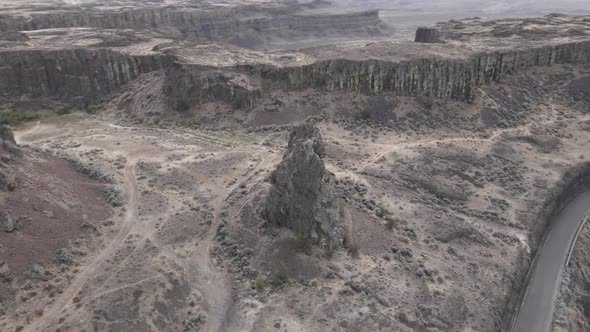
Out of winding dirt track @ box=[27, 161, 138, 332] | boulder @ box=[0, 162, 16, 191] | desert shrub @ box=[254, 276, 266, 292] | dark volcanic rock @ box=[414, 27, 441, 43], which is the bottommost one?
desert shrub @ box=[254, 276, 266, 292]

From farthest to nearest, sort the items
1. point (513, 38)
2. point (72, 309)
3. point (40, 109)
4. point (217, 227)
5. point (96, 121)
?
point (513, 38) < point (40, 109) < point (96, 121) < point (217, 227) < point (72, 309)

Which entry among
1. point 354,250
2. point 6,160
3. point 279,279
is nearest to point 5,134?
point 6,160

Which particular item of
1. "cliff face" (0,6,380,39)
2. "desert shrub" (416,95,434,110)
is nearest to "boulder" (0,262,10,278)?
"desert shrub" (416,95,434,110)

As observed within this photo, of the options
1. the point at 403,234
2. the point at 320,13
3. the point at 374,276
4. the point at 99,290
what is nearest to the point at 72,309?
the point at 99,290

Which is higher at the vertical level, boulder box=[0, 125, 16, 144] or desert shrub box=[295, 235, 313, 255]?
boulder box=[0, 125, 16, 144]

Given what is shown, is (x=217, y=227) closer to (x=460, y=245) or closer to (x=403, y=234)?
(x=403, y=234)

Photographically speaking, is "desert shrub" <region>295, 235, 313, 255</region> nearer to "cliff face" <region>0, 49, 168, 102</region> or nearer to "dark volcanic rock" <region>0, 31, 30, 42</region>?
"cliff face" <region>0, 49, 168, 102</region>
